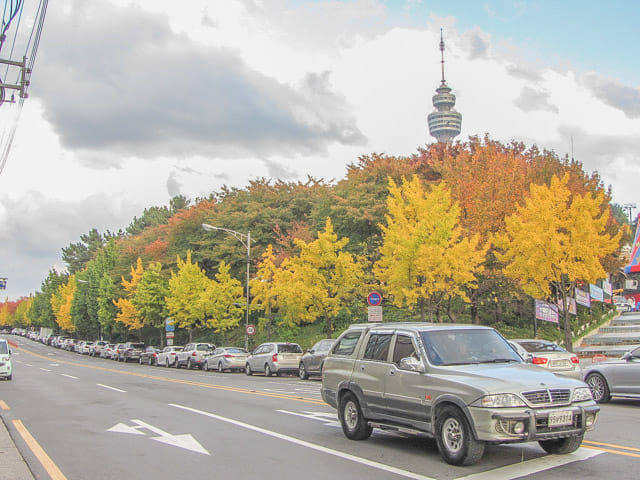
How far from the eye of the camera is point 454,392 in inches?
305

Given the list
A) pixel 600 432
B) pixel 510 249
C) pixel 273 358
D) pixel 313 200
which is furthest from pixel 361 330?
pixel 313 200

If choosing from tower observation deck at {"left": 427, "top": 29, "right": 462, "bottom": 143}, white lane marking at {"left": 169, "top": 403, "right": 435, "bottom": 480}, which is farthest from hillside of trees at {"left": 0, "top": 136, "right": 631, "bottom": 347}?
tower observation deck at {"left": 427, "top": 29, "right": 462, "bottom": 143}

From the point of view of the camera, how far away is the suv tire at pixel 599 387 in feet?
48.3

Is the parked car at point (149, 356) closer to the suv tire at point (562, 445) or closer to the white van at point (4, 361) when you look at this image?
the white van at point (4, 361)

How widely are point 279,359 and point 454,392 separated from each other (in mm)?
22354

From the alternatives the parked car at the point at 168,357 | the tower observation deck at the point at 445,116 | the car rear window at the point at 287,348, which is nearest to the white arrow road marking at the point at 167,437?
the car rear window at the point at 287,348

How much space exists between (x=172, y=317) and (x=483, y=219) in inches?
1304

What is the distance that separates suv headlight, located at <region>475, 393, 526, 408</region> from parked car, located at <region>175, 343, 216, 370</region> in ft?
110

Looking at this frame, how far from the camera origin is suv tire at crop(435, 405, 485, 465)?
24.6 ft

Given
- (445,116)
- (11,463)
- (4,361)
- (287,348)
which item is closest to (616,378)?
(11,463)

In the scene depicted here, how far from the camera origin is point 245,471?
7727mm

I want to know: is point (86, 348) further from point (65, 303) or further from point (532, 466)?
point (532, 466)

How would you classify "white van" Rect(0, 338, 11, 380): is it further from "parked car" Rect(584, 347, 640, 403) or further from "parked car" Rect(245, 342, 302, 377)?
"parked car" Rect(584, 347, 640, 403)

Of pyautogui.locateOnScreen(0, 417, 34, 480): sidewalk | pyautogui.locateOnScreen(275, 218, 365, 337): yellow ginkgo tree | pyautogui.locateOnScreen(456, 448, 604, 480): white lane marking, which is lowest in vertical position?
pyautogui.locateOnScreen(0, 417, 34, 480): sidewalk
